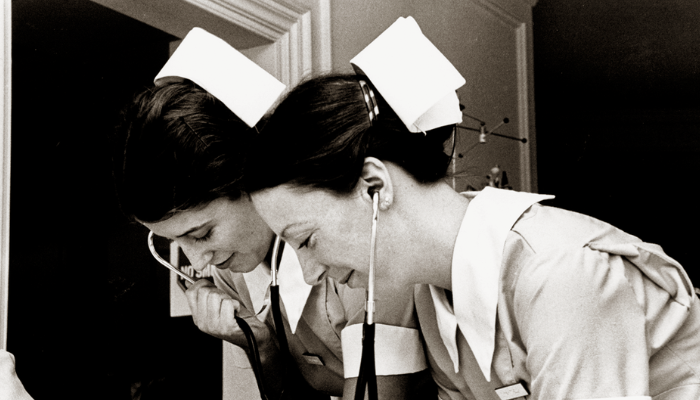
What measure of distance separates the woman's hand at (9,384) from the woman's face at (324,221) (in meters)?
0.38

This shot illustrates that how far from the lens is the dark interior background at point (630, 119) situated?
6.02 feet

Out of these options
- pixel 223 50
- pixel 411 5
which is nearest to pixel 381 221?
pixel 223 50

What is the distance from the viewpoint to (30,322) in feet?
5.54

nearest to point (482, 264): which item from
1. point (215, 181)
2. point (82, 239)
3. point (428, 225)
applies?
point (428, 225)

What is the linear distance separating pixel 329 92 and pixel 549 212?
0.34 m

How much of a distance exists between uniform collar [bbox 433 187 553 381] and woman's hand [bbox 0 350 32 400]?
0.58 meters

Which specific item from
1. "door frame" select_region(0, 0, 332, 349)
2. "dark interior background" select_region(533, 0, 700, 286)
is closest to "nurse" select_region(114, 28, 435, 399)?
"door frame" select_region(0, 0, 332, 349)

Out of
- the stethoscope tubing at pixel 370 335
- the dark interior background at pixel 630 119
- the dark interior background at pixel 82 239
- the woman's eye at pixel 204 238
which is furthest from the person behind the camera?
the dark interior background at pixel 630 119

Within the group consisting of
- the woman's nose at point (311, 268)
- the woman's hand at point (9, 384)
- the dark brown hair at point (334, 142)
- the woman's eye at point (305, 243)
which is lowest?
the woman's hand at point (9, 384)

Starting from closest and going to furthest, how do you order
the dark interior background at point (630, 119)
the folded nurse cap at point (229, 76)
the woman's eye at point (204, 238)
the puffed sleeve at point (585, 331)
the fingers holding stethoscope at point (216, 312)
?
the puffed sleeve at point (585, 331) → the folded nurse cap at point (229, 76) → the woman's eye at point (204, 238) → the fingers holding stethoscope at point (216, 312) → the dark interior background at point (630, 119)

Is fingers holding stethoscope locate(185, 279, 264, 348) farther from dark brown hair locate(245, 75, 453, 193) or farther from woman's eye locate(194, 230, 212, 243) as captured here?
dark brown hair locate(245, 75, 453, 193)

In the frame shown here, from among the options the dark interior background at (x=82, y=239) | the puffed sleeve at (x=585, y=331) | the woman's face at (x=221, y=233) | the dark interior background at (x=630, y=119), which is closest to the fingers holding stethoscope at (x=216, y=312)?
the woman's face at (x=221, y=233)

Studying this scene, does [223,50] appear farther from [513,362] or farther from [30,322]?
[30,322]

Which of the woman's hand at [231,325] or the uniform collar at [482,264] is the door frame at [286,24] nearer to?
the woman's hand at [231,325]
